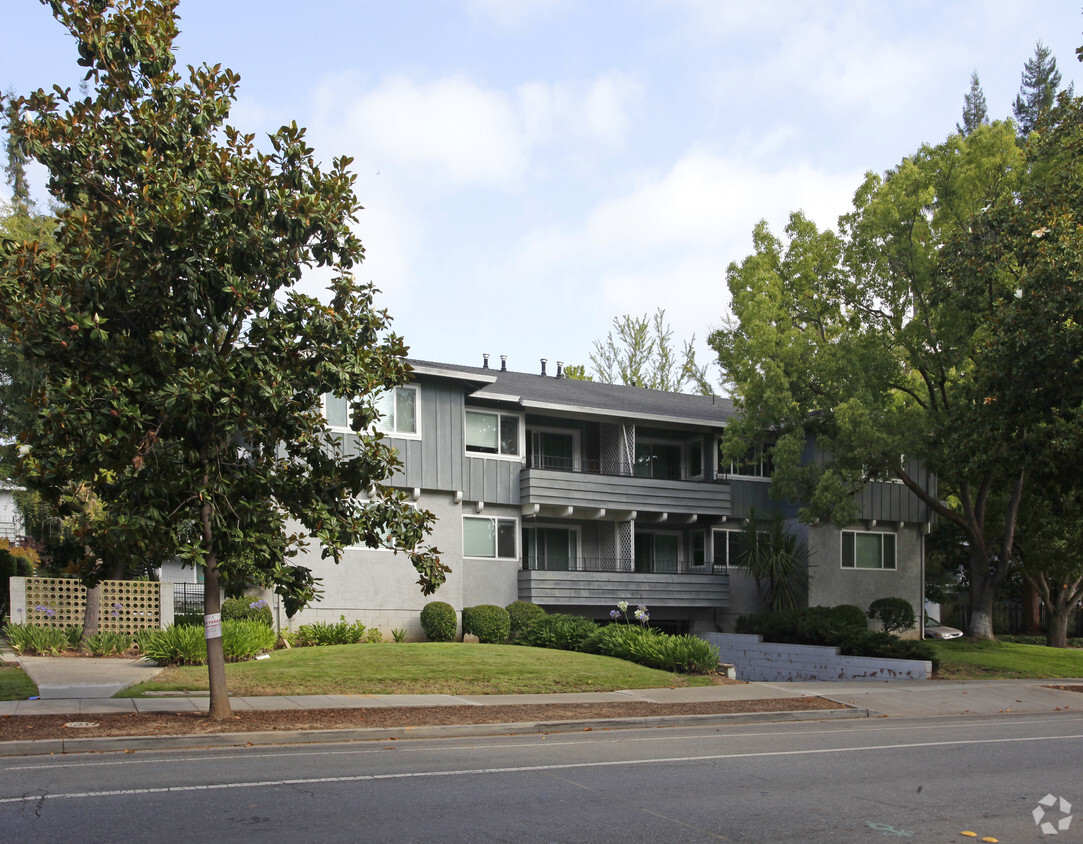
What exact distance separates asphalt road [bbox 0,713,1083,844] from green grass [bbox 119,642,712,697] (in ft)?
16.1

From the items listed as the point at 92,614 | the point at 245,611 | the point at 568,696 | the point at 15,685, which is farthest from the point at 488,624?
the point at 15,685

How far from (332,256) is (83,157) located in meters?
3.26

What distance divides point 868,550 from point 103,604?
2343cm

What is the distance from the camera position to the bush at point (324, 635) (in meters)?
24.2

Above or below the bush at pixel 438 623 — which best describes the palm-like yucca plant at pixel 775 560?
above

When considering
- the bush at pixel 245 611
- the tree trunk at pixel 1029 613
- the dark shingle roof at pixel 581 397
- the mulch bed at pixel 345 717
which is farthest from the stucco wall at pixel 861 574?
the bush at pixel 245 611

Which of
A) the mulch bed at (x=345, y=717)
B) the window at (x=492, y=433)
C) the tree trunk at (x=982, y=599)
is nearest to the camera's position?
the mulch bed at (x=345, y=717)

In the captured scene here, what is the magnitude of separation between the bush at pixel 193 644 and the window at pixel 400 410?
749 centimetres

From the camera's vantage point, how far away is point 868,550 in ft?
111

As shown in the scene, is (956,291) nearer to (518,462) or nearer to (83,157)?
Result: (518,462)

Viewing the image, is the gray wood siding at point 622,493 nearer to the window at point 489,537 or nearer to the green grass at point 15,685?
the window at point 489,537

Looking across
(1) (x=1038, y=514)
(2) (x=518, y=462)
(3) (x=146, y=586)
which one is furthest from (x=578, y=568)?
(1) (x=1038, y=514)

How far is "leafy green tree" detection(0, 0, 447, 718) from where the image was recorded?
1214 cm

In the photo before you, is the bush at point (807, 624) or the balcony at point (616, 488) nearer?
the bush at point (807, 624)
